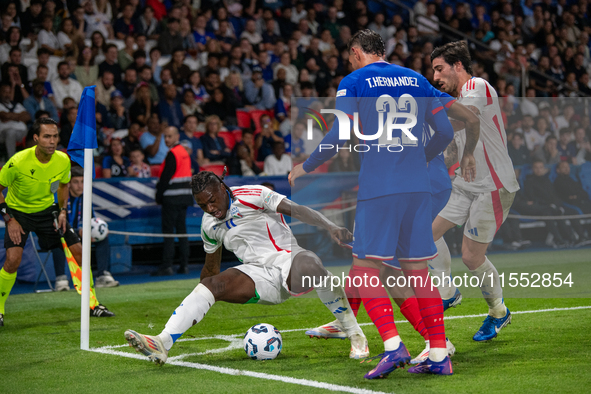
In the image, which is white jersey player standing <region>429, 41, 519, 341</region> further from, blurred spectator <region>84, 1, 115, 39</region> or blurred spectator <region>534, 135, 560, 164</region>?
blurred spectator <region>84, 1, 115, 39</region>

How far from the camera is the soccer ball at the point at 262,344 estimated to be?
5066 mm

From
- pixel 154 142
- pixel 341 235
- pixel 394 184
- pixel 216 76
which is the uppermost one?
pixel 216 76

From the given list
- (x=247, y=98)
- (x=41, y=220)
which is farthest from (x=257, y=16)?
(x=41, y=220)

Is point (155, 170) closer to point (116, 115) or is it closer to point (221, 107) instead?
point (116, 115)

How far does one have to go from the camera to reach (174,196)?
10859mm

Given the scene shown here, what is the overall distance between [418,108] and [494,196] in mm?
1590

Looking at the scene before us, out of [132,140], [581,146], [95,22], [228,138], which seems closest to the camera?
[581,146]

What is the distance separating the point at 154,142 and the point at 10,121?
2324 mm

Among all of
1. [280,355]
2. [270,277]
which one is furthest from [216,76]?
[280,355]

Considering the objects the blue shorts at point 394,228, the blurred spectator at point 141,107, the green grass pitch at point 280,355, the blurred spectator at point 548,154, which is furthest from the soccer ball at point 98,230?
the blurred spectator at point 548,154

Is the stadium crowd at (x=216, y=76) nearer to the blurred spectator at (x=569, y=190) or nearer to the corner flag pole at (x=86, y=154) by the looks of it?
the blurred spectator at (x=569, y=190)

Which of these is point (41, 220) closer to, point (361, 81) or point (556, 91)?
point (361, 81)

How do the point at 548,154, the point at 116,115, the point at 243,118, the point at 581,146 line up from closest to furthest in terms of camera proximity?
1. the point at 548,154
2. the point at 581,146
3. the point at 116,115
4. the point at 243,118

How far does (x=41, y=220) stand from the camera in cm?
737
